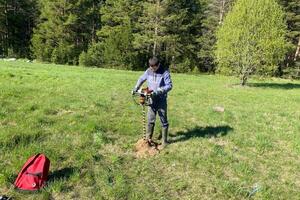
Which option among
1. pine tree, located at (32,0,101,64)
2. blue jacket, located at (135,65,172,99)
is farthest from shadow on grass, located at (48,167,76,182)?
pine tree, located at (32,0,101,64)

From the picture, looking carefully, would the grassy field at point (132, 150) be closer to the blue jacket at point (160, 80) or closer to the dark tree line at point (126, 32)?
the blue jacket at point (160, 80)

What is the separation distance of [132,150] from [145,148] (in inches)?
14.2

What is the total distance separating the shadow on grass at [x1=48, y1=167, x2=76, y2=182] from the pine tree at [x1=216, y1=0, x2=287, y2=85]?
2281cm

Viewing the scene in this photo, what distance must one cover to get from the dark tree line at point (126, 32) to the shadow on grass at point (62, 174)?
3616 centimetres

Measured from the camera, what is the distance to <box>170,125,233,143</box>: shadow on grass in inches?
438

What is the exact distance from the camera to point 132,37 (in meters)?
45.8

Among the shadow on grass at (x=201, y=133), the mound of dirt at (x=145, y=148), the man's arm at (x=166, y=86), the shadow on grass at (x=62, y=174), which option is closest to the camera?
the shadow on grass at (x=62, y=174)

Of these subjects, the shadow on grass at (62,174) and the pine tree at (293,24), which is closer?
the shadow on grass at (62,174)

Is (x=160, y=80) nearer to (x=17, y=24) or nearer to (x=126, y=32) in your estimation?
(x=126, y=32)

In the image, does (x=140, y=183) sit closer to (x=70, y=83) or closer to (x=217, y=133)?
(x=217, y=133)

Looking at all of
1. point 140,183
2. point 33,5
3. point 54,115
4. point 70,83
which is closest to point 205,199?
point 140,183

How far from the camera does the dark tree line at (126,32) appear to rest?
45406 millimetres

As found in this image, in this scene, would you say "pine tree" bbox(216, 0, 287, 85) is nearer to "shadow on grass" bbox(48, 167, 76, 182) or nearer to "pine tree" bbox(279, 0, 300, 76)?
"shadow on grass" bbox(48, 167, 76, 182)

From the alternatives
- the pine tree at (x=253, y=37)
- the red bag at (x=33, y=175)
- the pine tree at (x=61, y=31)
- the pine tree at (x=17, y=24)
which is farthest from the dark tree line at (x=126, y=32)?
the red bag at (x=33, y=175)
